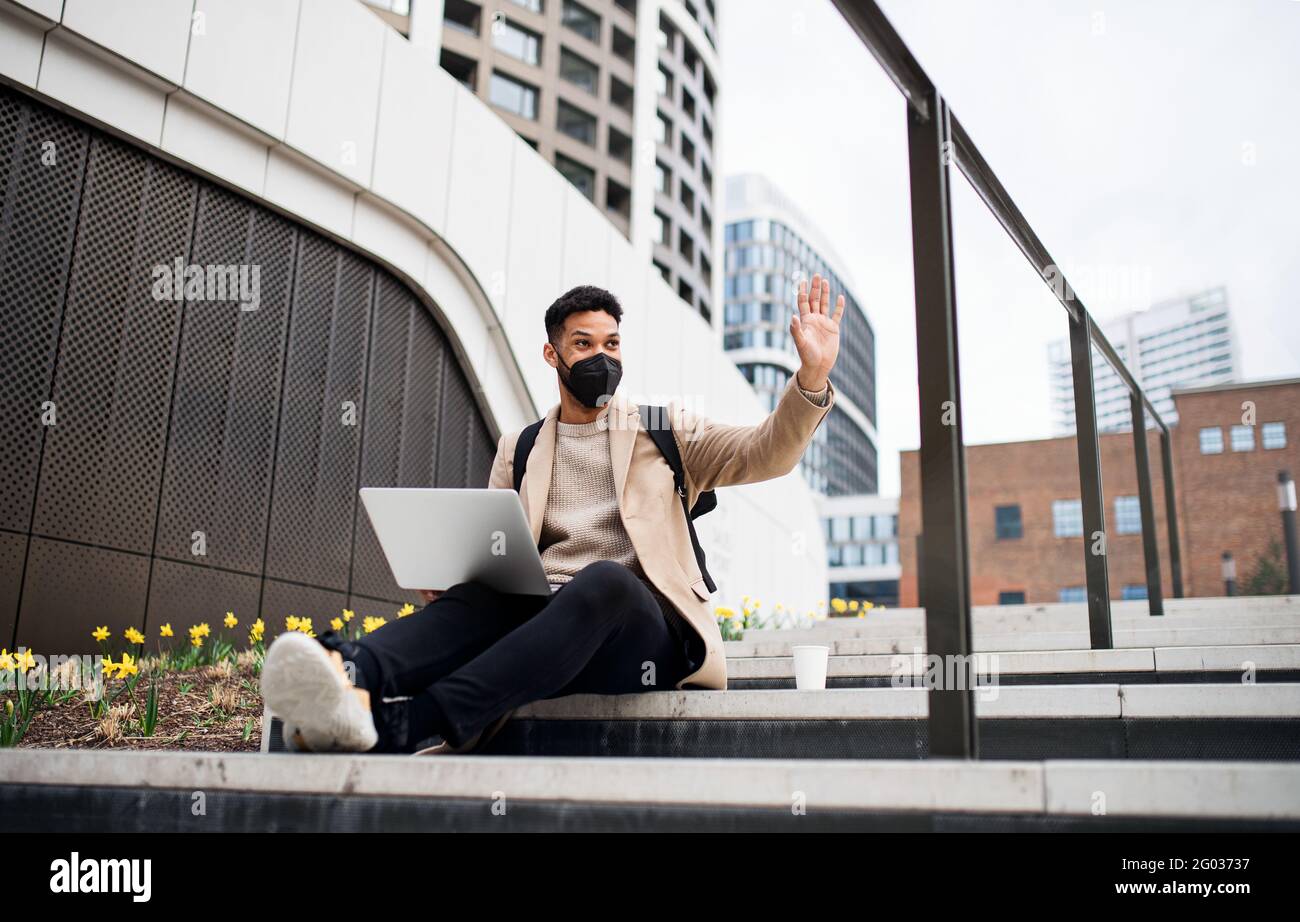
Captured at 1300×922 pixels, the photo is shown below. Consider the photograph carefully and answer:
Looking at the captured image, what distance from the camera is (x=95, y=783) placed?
2252mm

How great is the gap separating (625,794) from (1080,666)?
258cm

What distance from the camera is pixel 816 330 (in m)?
2.62

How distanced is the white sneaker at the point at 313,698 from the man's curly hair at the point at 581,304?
153 centimetres

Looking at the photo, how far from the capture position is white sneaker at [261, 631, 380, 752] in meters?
2.03

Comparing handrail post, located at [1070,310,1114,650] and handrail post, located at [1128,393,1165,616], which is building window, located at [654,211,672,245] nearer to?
handrail post, located at [1128,393,1165,616]

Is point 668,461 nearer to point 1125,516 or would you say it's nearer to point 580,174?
point 580,174

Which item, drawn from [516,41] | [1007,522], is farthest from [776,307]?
[516,41]

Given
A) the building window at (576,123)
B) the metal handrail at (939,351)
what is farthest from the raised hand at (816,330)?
Answer: the building window at (576,123)

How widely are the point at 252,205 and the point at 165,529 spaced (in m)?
2.48

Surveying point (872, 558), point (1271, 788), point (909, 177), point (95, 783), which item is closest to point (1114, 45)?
point (909, 177)

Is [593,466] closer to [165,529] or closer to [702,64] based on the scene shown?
[165,529]

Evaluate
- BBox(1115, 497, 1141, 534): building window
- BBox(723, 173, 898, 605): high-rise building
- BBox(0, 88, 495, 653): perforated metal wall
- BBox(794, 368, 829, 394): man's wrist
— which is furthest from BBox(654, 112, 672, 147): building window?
BBox(794, 368, 829, 394): man's wrist

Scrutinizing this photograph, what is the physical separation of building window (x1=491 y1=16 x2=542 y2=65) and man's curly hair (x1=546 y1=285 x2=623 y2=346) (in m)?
25.2
